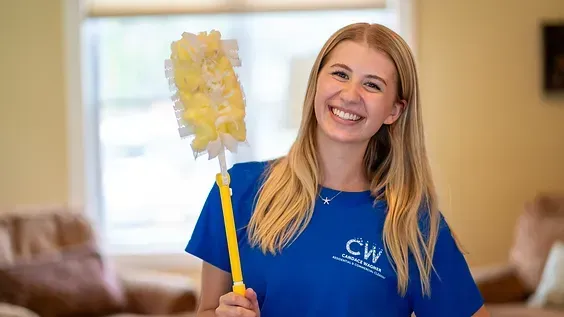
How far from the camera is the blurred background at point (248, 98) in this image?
14.2 ft

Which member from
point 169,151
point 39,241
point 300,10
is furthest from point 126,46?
point 39,241

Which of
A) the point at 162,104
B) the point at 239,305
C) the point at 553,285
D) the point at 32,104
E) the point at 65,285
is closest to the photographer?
the point at 239,305

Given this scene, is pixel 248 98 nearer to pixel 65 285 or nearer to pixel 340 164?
pixel 65 285

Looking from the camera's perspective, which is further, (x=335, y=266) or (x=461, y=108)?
(x=461, y=108)

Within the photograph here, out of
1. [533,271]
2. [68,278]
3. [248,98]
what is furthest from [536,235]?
[68,278]

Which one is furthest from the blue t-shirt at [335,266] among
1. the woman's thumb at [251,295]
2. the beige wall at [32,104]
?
the beige wall at [32,104]

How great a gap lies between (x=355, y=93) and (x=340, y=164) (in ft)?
0.57

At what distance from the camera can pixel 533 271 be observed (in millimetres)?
3816

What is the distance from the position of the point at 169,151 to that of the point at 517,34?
2.09m

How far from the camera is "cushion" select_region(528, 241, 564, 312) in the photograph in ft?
11.9

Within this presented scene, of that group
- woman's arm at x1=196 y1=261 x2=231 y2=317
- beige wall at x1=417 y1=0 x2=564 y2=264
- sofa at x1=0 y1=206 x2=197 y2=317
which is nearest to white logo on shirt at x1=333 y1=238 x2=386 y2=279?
woman's arm at x1=196 y1=261 x2=231 y2=317

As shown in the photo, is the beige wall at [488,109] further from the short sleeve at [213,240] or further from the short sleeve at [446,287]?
the short sleeve at [213,240]

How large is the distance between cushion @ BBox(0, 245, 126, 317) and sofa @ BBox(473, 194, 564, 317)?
1797 millimetres

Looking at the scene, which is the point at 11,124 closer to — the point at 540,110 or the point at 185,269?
the point at 185,269
